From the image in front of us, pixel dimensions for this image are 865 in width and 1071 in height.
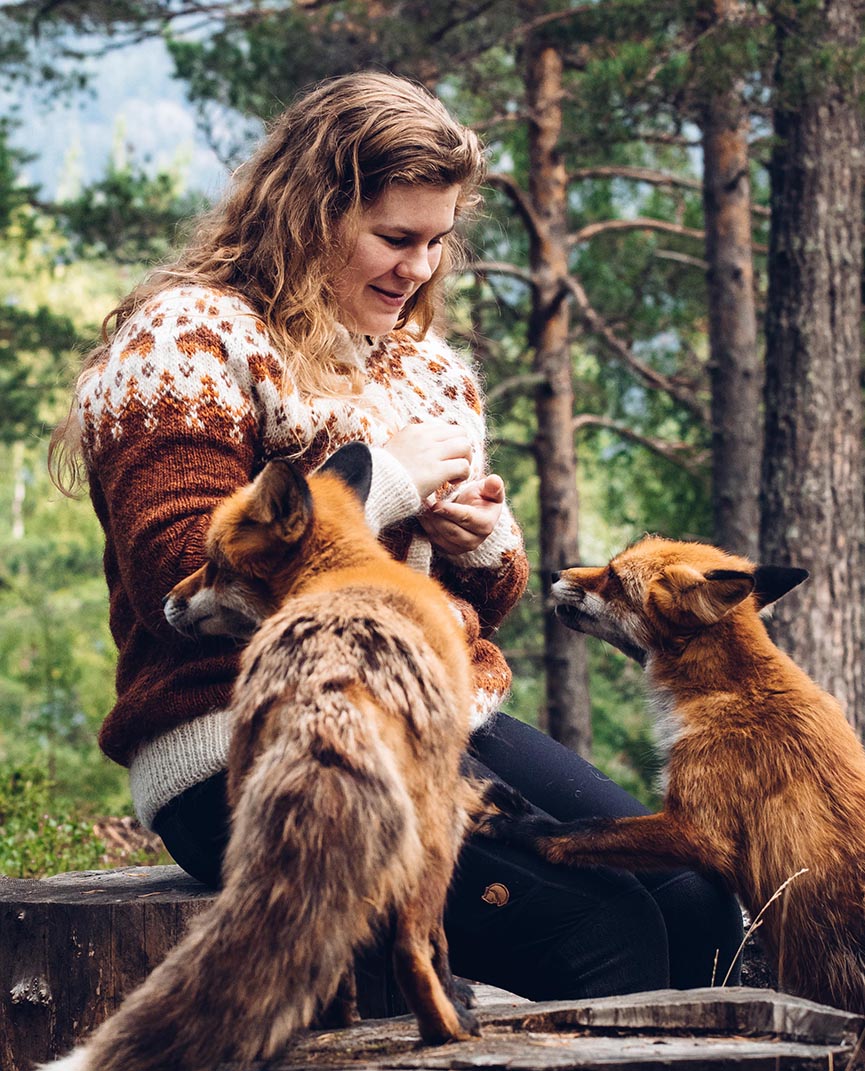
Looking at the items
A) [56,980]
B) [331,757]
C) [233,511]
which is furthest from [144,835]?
[331,757]

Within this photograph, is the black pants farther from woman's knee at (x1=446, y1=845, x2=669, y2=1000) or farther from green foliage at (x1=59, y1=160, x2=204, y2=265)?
green foliage at (x1=59, y1=160, x2=204, y2=265)

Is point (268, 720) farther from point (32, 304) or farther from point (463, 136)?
point (32, 304)

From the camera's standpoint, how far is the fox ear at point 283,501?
2.80 m

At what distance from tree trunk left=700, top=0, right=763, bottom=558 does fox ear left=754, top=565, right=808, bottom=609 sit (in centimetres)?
949

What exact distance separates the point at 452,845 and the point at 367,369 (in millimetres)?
1887

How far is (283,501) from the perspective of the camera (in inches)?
112

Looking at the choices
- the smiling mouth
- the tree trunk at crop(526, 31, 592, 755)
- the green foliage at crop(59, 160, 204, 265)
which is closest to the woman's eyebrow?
the smiling mouth

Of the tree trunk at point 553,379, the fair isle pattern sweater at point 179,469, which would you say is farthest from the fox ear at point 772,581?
the tree trunk at point 553,379

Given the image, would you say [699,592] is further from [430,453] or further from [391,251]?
[391,251]

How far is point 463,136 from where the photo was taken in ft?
12.3

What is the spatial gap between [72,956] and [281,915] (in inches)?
70.8

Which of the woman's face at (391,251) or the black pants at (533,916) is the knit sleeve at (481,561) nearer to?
the woman's face at (391,251)

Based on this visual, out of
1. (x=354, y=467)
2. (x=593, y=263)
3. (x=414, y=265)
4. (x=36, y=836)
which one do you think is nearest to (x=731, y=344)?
(x=593, y=263)

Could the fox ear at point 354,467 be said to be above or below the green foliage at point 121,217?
below
